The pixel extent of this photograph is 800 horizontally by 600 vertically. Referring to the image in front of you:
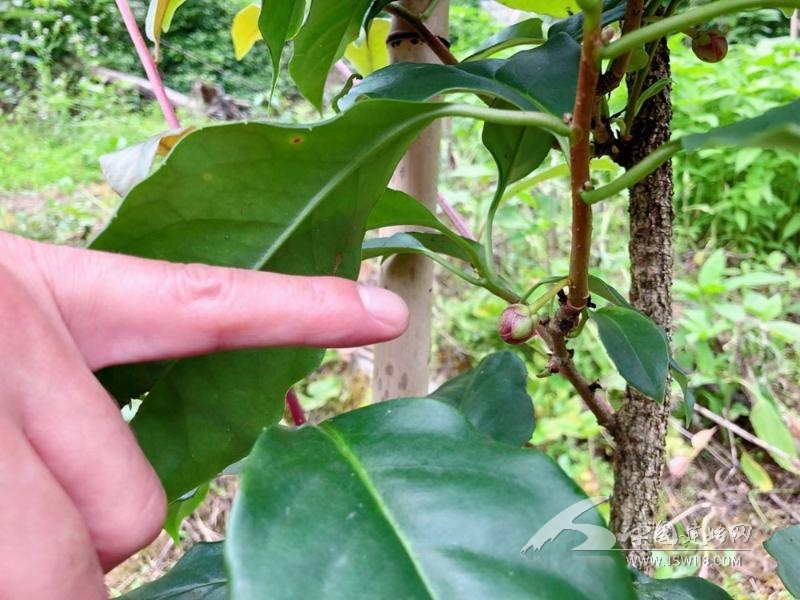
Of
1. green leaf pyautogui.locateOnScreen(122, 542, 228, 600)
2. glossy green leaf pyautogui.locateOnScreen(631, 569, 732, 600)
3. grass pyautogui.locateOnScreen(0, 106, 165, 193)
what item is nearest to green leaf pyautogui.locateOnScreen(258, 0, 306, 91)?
green leaf pyautogui.locateOnScreen(122, 542, 228, 600)

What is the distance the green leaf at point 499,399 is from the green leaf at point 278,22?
317mm

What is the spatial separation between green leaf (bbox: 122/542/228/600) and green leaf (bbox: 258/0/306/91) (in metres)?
0.40

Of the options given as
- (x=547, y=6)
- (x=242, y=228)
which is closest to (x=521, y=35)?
(x=547, y=6)

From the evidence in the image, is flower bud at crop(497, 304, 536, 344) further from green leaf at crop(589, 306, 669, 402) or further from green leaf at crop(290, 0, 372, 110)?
green leaf at crop(290, 0, 372, 110)

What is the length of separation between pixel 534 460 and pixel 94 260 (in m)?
0.23

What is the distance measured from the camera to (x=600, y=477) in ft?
4.47

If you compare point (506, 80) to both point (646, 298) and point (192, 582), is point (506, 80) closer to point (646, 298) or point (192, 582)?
point (646, 298)

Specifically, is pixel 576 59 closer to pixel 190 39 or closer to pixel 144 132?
pixel 144 132

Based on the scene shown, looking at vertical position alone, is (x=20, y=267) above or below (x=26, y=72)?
below

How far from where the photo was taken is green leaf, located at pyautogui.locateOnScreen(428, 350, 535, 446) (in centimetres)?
53

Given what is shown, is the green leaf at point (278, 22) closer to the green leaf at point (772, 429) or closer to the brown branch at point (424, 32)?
the brown branch at point (424, 32)

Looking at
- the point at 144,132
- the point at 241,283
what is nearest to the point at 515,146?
the point at 241,283

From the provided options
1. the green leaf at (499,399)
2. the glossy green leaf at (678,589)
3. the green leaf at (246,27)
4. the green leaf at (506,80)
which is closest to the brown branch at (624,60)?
the green leaf at (506,80)

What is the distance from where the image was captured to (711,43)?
54 centimetres
